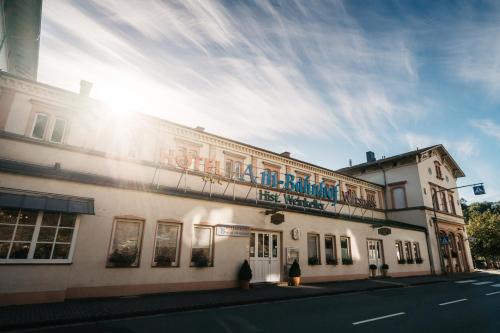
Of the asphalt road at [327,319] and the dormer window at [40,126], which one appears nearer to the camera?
the asphalt road at [327,319]

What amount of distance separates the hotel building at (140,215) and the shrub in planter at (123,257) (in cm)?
4

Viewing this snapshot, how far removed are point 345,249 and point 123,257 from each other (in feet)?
48.6

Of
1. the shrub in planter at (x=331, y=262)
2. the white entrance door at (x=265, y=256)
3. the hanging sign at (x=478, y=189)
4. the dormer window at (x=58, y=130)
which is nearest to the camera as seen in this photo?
the dormer window at (x=58, y=130)

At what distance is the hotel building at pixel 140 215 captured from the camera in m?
9.74

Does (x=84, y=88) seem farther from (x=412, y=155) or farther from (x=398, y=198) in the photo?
(x=398, y=198)

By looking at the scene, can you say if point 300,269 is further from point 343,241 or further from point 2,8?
point 2,8

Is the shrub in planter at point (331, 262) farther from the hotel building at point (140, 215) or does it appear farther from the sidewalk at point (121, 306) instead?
the sidewalk at point (121, 306)

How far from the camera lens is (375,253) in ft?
71.0

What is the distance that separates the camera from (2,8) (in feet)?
39.1

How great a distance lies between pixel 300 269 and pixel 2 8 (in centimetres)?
1951

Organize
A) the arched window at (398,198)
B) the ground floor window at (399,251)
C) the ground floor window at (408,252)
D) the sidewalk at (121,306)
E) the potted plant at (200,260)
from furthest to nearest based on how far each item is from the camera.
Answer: the arched window at (398,198) < the ground floor window at (408,252) < the ground floor window at (399,251) < the potted plant at (200,260) < the sidewalk at (121,306)

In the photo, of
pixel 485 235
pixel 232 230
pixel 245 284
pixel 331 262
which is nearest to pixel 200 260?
pixel 232 230

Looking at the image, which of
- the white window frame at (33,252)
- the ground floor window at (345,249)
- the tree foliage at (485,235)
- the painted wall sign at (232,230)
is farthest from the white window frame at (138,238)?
the tree foliage at (485,235)

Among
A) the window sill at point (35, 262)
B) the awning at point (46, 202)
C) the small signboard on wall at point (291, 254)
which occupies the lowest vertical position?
the window sill at point (35, 262)
